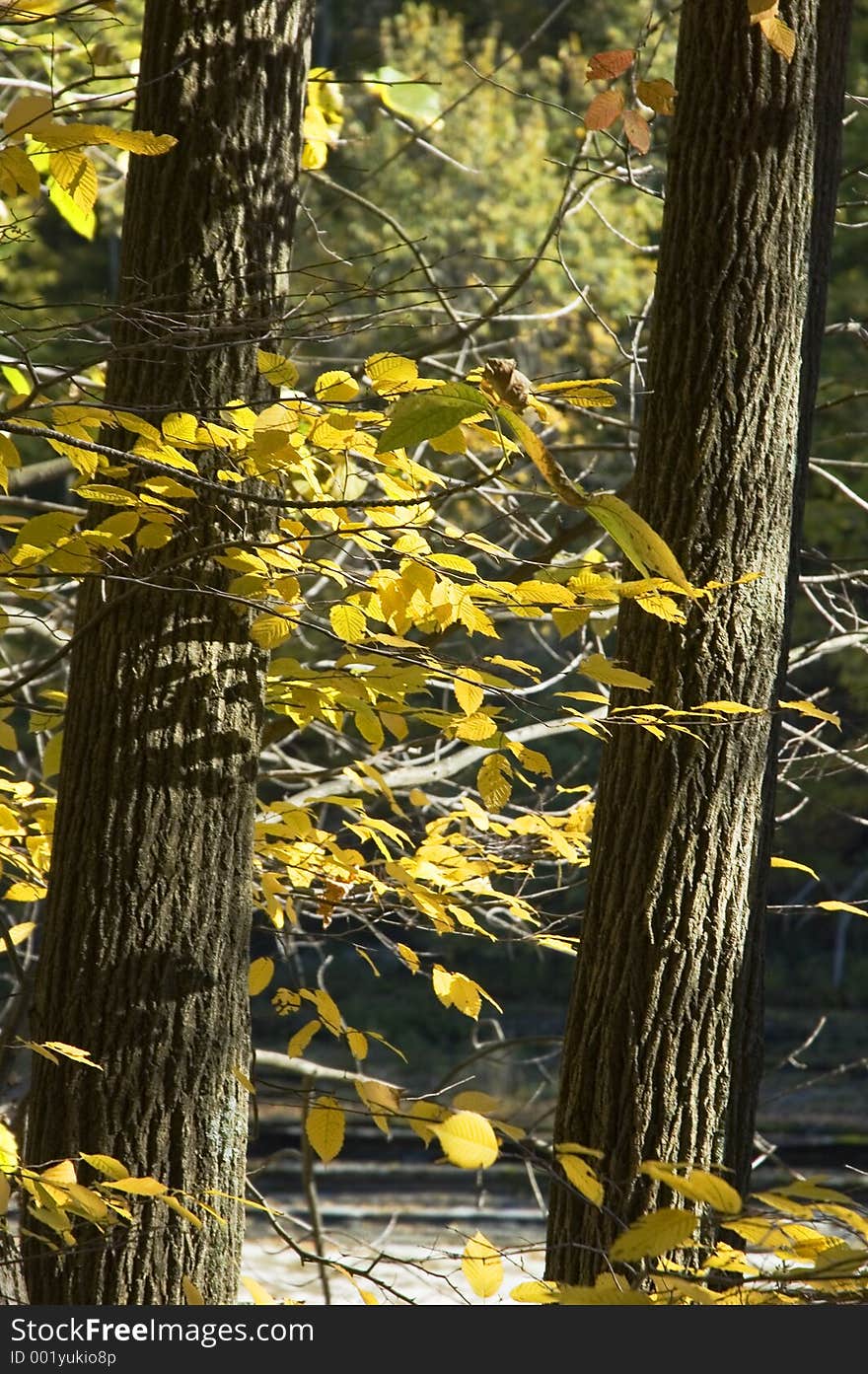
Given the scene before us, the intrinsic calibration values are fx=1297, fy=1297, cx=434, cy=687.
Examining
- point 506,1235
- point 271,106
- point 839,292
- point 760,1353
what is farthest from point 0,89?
point 839,292

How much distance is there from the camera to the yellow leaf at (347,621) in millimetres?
2123

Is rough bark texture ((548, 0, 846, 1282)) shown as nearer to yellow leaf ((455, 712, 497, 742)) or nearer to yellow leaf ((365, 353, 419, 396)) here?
yellow leaf ((455, 712, 497, 742))

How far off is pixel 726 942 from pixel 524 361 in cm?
1620

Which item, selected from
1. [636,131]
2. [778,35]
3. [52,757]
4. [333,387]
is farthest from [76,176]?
[52,757]

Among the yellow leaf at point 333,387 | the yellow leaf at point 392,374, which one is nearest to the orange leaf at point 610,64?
the yellow leaf at point 333,387

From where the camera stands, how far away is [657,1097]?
7.62 ft

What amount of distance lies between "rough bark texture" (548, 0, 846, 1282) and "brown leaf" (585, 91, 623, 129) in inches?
7.9

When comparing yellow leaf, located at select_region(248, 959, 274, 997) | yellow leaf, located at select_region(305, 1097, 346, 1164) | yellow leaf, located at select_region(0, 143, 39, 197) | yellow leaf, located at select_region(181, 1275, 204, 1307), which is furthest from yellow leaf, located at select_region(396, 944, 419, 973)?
yellow leaf, located at select_region(0, 143, 39, 197)

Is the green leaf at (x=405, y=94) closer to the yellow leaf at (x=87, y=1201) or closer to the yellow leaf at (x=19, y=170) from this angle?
the yellow leaf at (x=19, y=170)

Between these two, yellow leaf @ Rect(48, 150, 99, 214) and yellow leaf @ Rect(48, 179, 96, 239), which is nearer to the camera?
yellow leaf @ Rect(48, 150, 99, 214)

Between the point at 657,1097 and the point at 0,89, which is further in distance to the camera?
the point at 0,89

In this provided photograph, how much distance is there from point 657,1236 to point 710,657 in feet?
4.07

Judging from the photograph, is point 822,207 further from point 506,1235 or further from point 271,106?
point 506,1235

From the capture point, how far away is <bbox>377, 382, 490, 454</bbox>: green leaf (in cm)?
132
